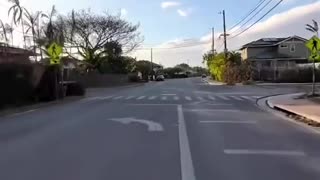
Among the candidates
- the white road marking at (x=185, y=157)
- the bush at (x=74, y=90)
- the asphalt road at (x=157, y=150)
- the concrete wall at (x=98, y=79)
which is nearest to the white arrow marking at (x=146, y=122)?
the asphalt road at (x=157, y=150)

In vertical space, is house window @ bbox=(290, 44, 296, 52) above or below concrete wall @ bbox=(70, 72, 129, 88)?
above

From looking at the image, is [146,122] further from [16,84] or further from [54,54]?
[54,54]

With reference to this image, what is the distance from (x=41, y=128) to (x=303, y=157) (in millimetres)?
8110

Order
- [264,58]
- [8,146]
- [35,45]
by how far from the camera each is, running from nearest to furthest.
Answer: [8,146]
[35,45]
[264,58]

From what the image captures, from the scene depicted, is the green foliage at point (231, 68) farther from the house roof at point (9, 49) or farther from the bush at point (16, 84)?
the bush at point (16, 84)

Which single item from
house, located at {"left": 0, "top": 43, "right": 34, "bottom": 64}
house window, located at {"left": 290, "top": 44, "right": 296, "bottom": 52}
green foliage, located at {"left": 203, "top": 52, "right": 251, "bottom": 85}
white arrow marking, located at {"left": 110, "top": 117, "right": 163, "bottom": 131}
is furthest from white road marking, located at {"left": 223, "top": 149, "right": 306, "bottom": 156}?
house window, located at {"left": 290, "top": 44, "right": 296, "bottom": 52}

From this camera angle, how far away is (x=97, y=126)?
16.5m

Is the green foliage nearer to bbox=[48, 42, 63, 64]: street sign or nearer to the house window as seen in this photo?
the house window

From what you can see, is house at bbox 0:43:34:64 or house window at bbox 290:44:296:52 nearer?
house at bbox 0:43:34:64

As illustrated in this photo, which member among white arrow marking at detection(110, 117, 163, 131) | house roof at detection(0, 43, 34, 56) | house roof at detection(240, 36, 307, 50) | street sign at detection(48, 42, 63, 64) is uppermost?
house roof at detection(240, 36, 307, 50)

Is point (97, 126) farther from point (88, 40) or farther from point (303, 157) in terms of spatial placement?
point (88, 40)

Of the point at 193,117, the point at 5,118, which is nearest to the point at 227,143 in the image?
the point at 193,117

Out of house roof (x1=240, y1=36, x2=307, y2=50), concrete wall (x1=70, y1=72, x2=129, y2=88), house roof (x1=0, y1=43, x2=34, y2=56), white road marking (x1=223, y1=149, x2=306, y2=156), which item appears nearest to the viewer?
white road marking (x1=223, y1=149, x2=306, y2=156)

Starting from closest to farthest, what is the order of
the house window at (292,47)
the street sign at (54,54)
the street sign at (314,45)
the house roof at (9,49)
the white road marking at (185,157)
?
the white road marking at (185,157), the street sign at (314,45), the street sign at (54,54), the house roof at (9,49), the house window at (292,47)
